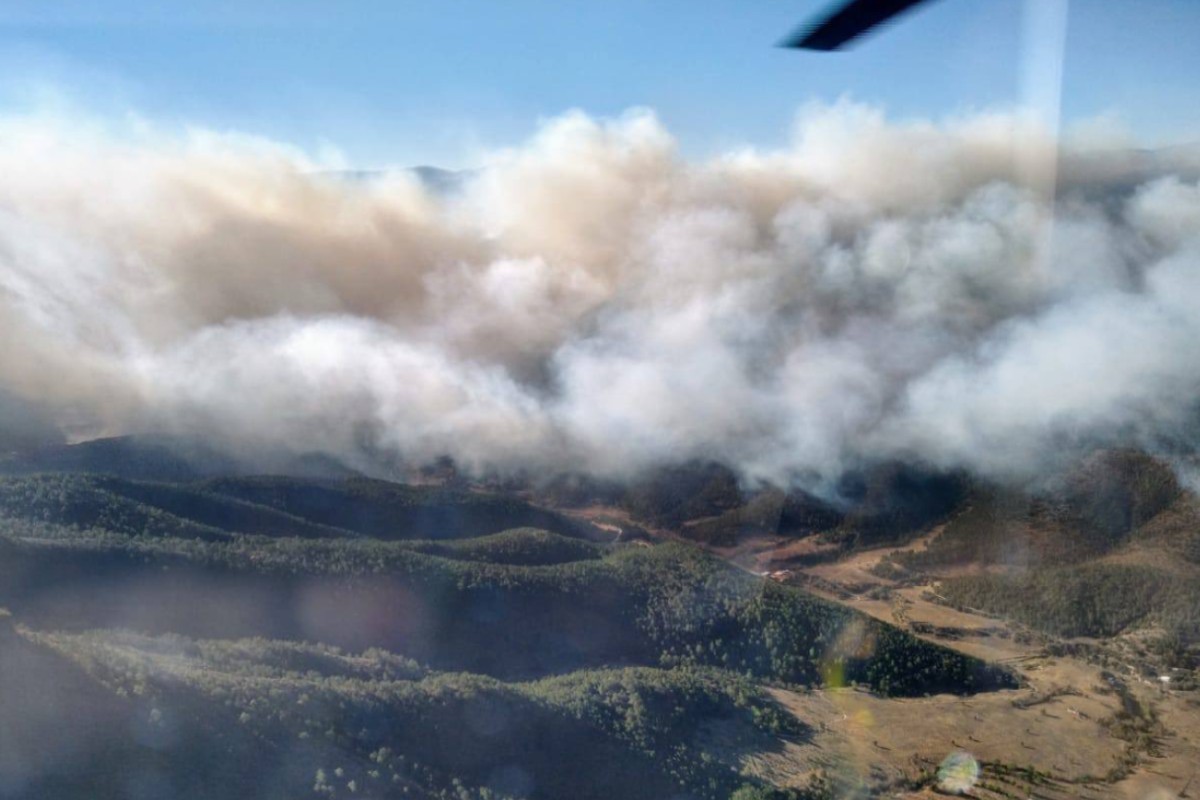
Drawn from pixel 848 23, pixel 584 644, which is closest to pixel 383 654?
pixel 584 644

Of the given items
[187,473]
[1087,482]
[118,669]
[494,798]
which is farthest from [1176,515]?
[187,473]

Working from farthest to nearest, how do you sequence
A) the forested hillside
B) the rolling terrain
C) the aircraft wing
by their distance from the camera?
the rolling terrain, the forested hillside, the aircraft wing

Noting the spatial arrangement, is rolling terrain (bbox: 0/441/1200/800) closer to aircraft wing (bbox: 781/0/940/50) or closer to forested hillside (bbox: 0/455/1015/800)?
forested hillside (bbox: 0/455/1015/800)

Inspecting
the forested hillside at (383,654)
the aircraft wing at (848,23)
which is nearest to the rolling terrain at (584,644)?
the forested hillside at (383,654)

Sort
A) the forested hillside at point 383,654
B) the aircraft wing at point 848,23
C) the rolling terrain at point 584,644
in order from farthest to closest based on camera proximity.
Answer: the rolling terrain at point 584,644
the forested hillside at point 383,654
the aircraft wing at point 848,23

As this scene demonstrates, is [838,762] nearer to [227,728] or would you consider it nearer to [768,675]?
[768,675]

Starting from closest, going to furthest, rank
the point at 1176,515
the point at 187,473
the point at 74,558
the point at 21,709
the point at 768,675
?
the point at 21,709 < the point at 74,558 < the point at 768,675 < the point at 1176,515 < the point at 187,473

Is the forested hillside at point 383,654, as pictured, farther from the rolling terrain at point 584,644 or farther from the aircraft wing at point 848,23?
the aircraft wing at point 848,23

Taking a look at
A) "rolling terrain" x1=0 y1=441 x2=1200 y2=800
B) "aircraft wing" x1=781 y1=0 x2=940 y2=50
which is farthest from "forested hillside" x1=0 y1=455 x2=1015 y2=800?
"aircraft wing" x1=781 y1=0 x2=940 y2=50
